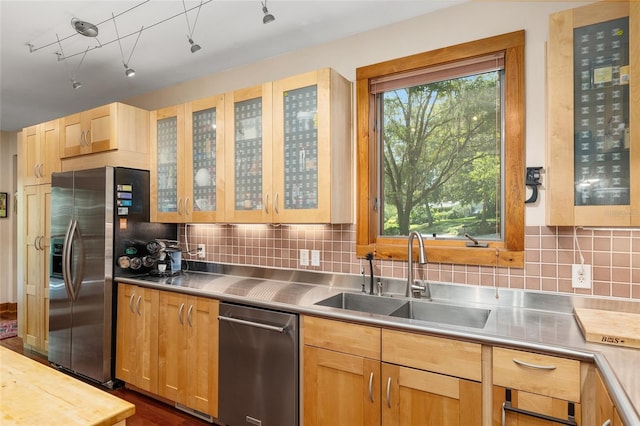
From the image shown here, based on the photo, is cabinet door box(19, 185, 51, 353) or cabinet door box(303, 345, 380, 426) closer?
cabinet door box(303, 345, 380, 426)

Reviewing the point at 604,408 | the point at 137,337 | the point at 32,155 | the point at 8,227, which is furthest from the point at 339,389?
the point at 8,227

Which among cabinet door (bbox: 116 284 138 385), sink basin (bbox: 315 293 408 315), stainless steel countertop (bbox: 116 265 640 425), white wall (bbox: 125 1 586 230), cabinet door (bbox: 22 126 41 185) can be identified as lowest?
cabinet door (bbox: 116 284 138 385)

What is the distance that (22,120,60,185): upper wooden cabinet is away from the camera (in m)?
3.60

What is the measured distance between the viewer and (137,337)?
2.81 m

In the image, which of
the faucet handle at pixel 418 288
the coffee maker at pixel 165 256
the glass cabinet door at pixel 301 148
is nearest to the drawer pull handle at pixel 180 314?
the coffee maker at pixel 165 256

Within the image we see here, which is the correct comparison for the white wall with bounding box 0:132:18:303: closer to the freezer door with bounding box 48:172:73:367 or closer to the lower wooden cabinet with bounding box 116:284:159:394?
the freezer door with bounding box 48:172:73:367

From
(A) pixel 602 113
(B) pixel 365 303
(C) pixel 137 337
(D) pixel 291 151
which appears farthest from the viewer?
(C) pixel 137 337

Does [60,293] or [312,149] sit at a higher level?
[312,149]

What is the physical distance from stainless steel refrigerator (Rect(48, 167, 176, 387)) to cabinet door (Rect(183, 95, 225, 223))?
0.56m

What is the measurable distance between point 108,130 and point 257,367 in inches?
91.8

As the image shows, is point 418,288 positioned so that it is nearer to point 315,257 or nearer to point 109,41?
point 315,257

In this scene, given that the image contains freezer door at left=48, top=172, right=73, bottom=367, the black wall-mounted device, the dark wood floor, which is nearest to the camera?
the black wall-mounted device

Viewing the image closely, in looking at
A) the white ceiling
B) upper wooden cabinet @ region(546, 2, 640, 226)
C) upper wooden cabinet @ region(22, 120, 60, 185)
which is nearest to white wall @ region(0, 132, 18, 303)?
upper wooden cabinet @ region(22, 120, 60, 185)

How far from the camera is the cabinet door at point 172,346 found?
8.30 ft
